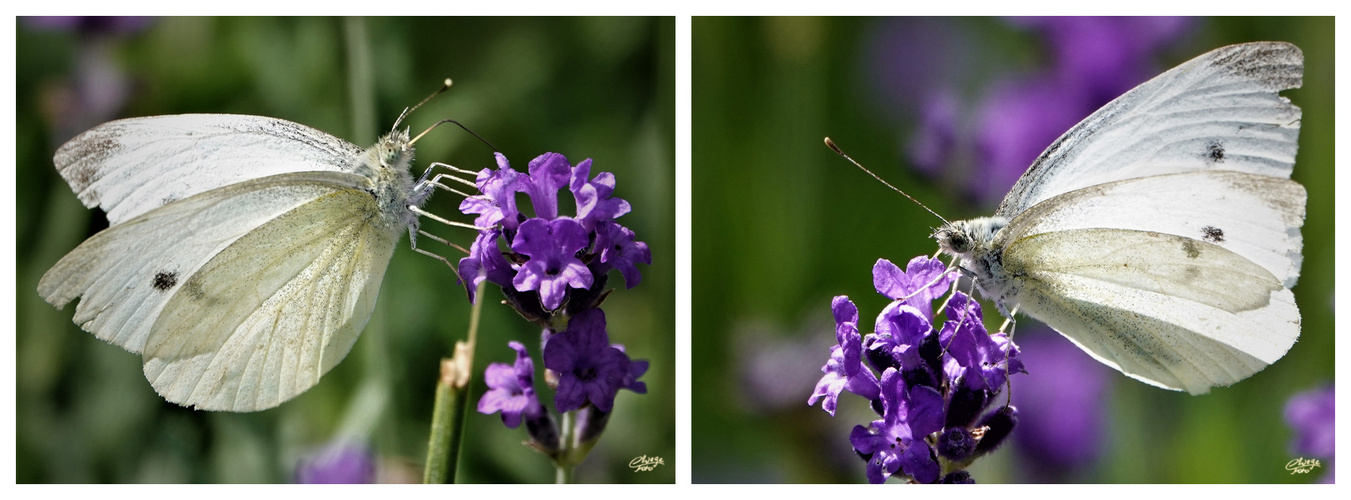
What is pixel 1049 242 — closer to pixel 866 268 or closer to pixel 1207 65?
pixel 1207 65

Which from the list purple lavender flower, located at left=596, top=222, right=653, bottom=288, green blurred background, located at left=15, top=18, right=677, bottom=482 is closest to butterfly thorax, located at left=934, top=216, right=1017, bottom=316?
purple lavender flower, located at left=596, top=222, right=653, bottom=288

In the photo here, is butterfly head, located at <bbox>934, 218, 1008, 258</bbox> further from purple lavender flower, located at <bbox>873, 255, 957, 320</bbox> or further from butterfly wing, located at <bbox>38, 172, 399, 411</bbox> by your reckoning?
butterfly wing, located at <bbox>38, 172, 399, 411</bbox>

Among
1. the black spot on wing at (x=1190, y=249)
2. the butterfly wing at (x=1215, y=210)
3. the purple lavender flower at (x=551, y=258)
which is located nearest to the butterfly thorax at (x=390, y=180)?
the purple lavender flower at (x=551, y=258)

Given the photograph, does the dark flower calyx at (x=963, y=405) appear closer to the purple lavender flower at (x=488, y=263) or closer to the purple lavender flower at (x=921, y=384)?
the purple lavender flower at (x=921, y=384)

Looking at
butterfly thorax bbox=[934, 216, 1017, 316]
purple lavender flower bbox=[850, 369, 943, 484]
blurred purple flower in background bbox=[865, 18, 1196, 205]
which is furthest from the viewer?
blurred purple flower in background bbox=[865, 18, 1196, 205]

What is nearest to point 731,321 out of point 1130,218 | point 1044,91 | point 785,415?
point 785,415

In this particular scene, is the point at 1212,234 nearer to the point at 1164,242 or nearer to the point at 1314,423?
the point at 1164,242

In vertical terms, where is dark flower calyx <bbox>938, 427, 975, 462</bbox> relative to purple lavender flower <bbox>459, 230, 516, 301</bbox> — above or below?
below
